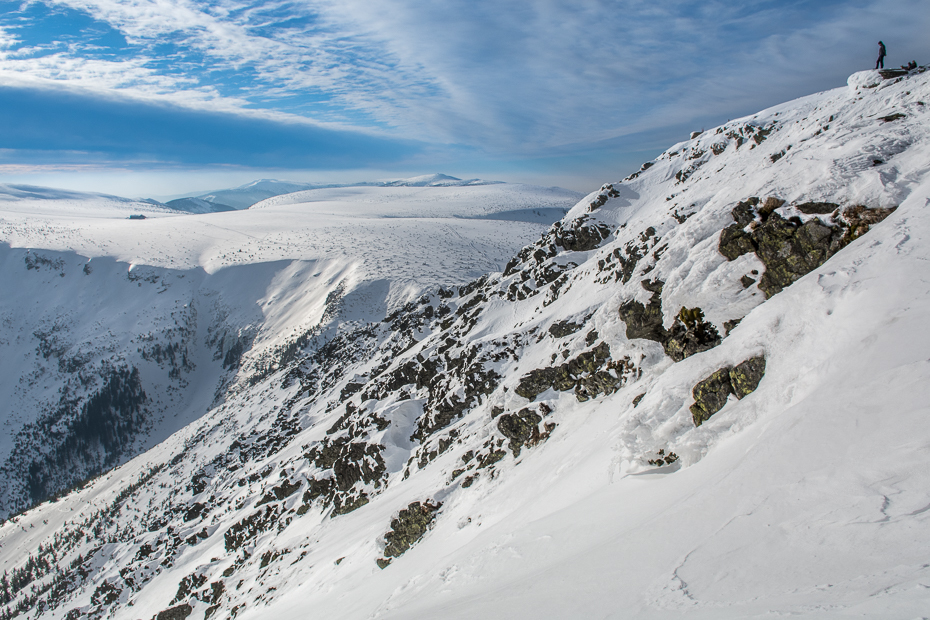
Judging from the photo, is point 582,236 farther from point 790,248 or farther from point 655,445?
point 655,445

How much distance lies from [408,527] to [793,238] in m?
21.2

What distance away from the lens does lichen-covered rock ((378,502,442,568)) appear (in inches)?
827

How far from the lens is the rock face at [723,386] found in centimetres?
1186

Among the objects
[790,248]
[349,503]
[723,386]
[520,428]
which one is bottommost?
[349,503]

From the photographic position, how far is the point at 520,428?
2333cm

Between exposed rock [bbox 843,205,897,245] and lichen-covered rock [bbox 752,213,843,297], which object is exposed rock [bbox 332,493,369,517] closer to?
lichen-covered rock [bbox 752,213,843,297]

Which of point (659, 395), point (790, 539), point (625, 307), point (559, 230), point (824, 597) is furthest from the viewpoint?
point (559, 230)

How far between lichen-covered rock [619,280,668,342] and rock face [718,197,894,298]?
3.39m

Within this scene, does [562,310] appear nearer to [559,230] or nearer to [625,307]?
[625,307]

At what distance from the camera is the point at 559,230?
5247 centimetres

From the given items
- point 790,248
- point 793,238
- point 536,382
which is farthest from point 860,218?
point 536,382

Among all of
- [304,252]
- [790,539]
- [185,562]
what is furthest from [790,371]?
[304,252]

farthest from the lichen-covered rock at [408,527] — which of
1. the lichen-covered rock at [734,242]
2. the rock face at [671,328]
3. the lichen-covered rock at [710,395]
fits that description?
the lichen-covered rock at [734,242]

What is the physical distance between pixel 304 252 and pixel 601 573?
→ 393 ft
